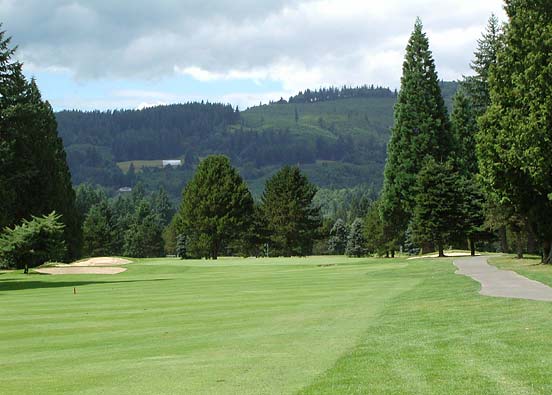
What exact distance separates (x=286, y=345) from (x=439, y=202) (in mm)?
51189

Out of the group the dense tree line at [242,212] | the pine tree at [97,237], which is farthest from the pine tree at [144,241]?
the dense tree line at [242,212]

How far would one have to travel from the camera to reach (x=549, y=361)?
11570 millimetres

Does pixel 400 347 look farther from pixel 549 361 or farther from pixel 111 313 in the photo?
pixel 111 313

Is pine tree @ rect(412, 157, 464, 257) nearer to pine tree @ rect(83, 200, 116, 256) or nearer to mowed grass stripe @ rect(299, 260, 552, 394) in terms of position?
mowed grass stripe @ rect(299, 260, 552, 394)

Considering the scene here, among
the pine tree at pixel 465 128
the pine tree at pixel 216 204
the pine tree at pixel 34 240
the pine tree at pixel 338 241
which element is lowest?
the pine tree at pixel 338 241

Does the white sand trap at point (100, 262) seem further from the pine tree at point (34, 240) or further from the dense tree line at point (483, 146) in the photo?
the dense tree line at point (483, 146)

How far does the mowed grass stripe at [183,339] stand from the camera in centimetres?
1155

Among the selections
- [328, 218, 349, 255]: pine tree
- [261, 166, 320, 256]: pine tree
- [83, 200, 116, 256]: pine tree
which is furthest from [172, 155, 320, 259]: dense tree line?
[328, 218, 349, 255]: pine tree

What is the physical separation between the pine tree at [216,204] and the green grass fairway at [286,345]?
76048mm

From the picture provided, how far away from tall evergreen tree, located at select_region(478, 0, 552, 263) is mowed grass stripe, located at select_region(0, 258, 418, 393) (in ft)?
48.0

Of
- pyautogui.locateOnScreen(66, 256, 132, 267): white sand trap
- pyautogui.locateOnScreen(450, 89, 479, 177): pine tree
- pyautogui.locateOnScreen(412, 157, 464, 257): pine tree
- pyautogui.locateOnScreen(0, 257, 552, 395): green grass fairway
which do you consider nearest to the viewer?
pyautogui.locateOnScreen(0, 257, 552, 395): green grass fairway

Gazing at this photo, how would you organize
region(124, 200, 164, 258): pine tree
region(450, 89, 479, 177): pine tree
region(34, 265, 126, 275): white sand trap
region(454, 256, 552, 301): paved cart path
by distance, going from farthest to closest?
region(124, 200, 164, 258): pine tree, region(450, 89, 479, 177): pine tree, region(34, 265, 126, 275): white sand trap, region(454, 256, 552, 301): paved cart path

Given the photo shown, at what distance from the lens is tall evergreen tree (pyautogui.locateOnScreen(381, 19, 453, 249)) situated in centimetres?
7381

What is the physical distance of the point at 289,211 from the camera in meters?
114
